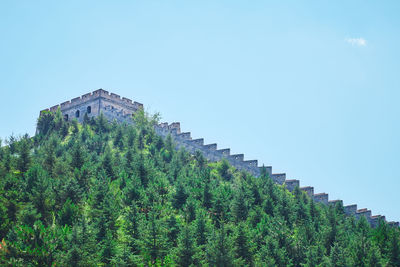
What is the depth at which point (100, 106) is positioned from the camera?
69938mm

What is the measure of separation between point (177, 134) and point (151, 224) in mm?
36373

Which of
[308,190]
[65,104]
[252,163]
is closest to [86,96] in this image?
[65,104]

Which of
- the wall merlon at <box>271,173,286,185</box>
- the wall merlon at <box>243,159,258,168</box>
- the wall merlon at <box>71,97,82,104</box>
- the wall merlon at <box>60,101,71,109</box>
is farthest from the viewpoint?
the wall merlon at <box>60,101,71,109</box>

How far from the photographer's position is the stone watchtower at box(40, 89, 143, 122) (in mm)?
68750

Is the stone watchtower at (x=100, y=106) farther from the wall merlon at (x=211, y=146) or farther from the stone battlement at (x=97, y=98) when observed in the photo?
the wall merlon at (x=211, y=146)

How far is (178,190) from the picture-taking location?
109ft

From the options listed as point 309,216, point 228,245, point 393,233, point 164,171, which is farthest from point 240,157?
point 228,245

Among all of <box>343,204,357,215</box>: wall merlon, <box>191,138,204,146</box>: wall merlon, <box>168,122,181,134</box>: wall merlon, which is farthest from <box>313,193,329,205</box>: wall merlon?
<box>168,122,181,134</box>: wall merlon

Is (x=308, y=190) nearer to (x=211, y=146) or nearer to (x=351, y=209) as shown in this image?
(x=351, y=209)

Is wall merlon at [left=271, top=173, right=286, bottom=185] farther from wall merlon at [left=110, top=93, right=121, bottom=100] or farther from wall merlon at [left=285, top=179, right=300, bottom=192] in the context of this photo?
wall merlon at [left=110, top=93, right=121, bottom=100]

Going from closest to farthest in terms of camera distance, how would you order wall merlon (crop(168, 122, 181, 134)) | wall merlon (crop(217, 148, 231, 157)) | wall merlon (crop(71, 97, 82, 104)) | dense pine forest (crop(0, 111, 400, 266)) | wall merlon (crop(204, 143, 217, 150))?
1. dense pine forest (crop(0, 111, 400, 266))
2. wall merlon (crop(217, 148, 231, 157))
3. wall merlon (crop(204, 143, 217, 150))
4. wall merlon (crop(168, 122, 181, 134))
5. wall merlon (crop(71, 97, 82, 104))

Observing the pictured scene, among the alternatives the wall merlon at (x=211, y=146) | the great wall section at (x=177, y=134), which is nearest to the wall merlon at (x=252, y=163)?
the great wall section at (x=177, y=134)

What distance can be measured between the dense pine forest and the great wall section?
9791 millimetres

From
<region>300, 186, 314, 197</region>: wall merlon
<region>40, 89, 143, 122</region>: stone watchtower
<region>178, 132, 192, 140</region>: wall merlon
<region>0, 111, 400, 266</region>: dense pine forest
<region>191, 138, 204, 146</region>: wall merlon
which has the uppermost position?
<region>40, 89, 143, 122</region>: stone watchtower
